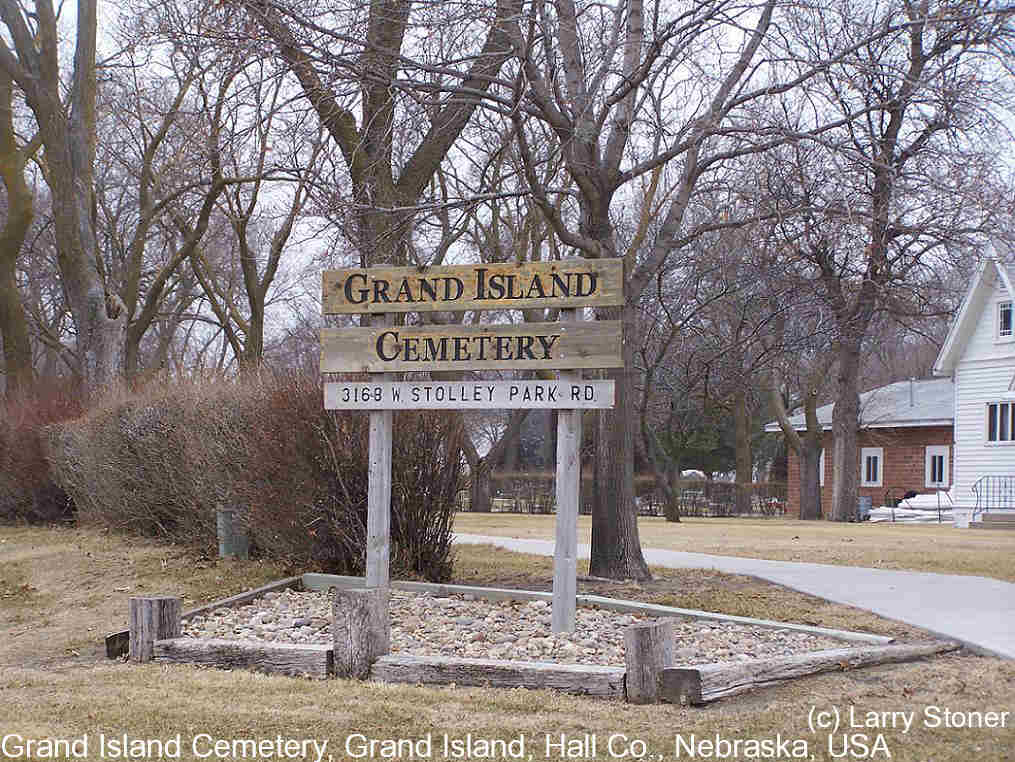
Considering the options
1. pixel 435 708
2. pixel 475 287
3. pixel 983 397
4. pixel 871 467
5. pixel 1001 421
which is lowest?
pixel 435 708

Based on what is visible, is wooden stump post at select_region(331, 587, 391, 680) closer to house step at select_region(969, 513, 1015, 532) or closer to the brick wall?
house step at select_region(969, 513, 1015, 532)

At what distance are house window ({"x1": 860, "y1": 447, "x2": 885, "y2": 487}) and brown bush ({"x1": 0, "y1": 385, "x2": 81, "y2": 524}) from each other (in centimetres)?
2865

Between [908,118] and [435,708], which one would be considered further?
[908,118]

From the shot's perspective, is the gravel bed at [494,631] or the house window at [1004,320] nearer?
the gravel bed at [494,631]

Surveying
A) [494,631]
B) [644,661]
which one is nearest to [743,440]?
[494,631]

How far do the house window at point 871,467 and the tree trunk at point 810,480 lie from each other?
2788 mm

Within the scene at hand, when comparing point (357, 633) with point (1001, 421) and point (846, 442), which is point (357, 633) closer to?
point (846, 442)

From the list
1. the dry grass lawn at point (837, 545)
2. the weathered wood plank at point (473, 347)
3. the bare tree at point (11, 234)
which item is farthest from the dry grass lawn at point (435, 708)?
the bare tree at point (11, 234)

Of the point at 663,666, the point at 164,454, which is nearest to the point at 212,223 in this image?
the point at 164,454

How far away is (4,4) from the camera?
79.9 feet

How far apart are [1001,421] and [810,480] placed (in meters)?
7.97

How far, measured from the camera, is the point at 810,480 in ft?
128

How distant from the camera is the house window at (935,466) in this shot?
3834 centimetres

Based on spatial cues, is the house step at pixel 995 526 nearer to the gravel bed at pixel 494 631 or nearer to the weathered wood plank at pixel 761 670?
the gravel bed at pixel 494 631
